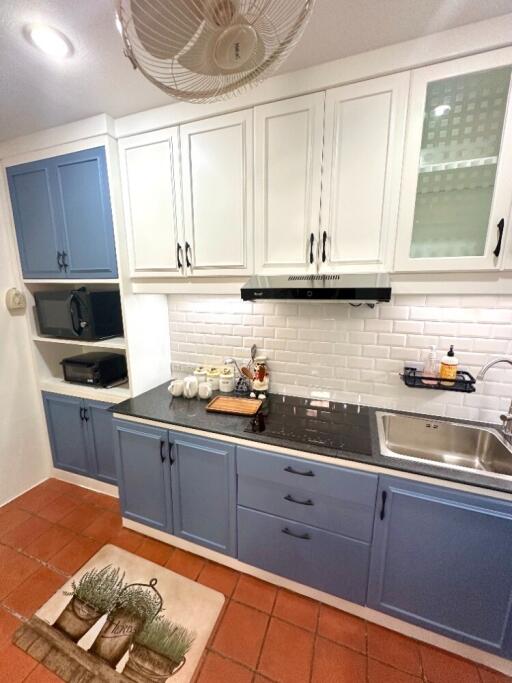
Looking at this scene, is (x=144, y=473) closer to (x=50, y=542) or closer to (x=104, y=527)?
(x=104, y=527)

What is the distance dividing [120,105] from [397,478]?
233cm

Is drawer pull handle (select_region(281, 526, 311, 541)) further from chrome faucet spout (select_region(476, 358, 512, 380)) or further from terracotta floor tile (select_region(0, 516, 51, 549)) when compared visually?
terracotta floor tile (select_region(0, 516, 51, 549))

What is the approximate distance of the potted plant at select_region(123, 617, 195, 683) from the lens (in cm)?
128

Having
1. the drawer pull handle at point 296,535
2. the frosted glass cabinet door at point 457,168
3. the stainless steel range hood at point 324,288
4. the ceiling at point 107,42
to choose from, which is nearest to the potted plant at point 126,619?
the drawer pull handle at point 296,535

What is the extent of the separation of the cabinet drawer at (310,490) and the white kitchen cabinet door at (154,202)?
1.19 meters

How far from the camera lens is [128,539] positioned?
1930mm

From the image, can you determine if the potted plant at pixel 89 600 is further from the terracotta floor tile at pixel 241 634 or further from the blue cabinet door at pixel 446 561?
the blue cabinet door at pixel 446 561

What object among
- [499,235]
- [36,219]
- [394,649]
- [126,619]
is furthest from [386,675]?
[36,219]

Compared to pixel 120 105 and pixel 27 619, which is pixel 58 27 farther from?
pixel 27 619

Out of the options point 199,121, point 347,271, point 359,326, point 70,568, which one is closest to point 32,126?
point 199,121

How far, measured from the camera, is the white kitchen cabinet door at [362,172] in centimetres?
127

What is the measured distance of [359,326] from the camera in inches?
69.9

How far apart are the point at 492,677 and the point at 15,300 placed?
11.1 ft

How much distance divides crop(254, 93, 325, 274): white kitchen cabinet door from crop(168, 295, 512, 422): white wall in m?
0.42
